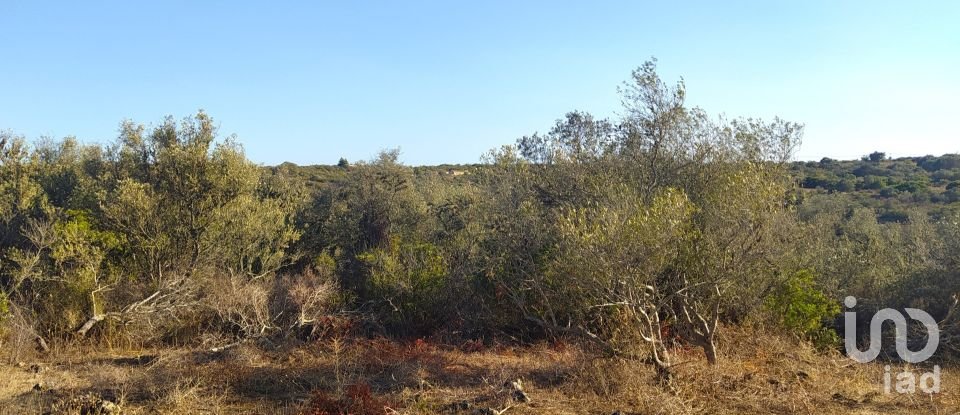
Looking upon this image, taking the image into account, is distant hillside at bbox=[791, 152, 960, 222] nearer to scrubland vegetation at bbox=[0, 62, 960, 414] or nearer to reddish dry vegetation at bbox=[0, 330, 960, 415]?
scrubland vegetation at bbox=[0, 62, 960, 414]

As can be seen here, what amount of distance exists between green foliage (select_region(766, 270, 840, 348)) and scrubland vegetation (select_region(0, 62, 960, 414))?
0.04 m

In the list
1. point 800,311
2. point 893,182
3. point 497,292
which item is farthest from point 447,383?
point 893,182

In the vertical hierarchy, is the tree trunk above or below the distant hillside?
below

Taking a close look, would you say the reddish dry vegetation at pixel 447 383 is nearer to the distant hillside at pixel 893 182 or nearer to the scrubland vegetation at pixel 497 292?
Result: the scrubland vegetation at pixel 497 292

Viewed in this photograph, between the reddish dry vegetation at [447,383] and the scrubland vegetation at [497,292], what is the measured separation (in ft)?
0.16

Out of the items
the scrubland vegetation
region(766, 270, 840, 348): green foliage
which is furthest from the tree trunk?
region(766, 270, 840, 348): green foliage

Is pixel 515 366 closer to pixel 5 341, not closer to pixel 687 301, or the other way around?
pixel 687 301

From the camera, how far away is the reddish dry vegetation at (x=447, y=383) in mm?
8188

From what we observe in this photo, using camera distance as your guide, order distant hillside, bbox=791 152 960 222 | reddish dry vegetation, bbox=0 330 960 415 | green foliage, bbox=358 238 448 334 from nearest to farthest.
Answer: reddish dry vegetation, bbox=0 330 960 415 < green foliage, bbox=358 238 448 334 < distant hillside, bbox=791 152 960 222

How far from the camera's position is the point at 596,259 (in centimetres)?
822

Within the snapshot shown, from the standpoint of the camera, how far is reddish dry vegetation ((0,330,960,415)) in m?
8.19

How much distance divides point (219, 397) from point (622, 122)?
8645mm

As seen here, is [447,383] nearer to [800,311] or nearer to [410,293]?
[410,293]

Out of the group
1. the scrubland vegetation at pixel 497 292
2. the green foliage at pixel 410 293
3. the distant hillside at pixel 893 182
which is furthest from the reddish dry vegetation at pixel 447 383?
the distant hillside at pixel 893 182
